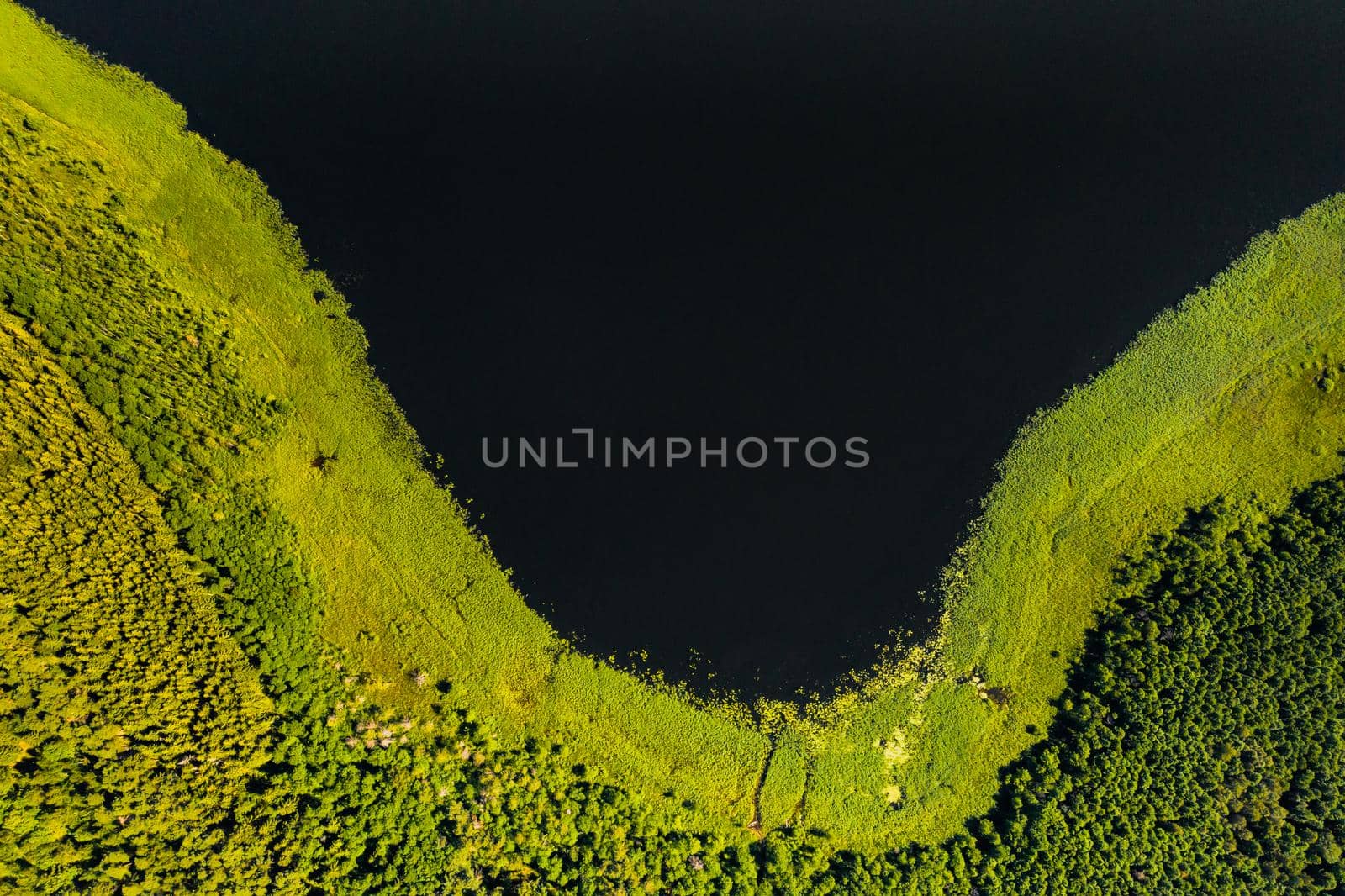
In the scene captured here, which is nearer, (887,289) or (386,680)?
(386,680)

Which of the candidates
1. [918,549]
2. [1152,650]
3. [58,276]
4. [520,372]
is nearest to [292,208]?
[58,276]

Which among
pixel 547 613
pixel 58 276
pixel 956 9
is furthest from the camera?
pixel 956 9

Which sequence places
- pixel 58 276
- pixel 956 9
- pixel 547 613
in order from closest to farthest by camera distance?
1. pixel 58 276
2. pixel 547 613
3. pixel 956 9

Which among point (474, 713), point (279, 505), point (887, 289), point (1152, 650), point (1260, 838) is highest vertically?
point (887, 289)

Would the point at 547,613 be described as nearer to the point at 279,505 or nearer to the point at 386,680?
the point at 386,680

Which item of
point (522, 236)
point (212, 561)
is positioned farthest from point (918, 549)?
point (212, 561)

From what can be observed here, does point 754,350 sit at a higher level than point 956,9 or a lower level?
lower
